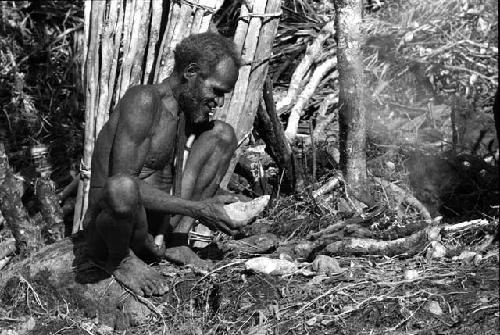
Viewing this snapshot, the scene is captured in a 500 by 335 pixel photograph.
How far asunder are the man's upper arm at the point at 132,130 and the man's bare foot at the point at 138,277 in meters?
0.49

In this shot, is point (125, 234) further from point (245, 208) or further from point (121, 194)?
point (245, 208)

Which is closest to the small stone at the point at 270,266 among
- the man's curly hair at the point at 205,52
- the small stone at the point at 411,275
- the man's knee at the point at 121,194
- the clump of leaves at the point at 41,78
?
the small stone at the point at 411,275

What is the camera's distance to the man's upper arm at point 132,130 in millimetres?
4891

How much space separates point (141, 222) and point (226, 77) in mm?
903

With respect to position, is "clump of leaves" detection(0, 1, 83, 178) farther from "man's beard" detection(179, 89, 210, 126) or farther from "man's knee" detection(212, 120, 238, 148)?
"man's beard" detection(179, 89, 210, 126)

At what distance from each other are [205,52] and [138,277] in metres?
1.25

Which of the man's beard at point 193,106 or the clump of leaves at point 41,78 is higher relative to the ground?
the man's beard at point 193,106

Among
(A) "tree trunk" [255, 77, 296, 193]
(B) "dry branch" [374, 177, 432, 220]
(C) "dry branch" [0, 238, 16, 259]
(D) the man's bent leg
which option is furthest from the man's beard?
(C) "dry branch" [0, 238, 16, 259]

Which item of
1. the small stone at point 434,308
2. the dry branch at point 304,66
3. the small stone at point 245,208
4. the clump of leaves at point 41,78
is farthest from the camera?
the clump of leaves at point 41,78

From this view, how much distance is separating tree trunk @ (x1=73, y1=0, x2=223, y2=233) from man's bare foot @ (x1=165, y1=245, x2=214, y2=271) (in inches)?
56.1

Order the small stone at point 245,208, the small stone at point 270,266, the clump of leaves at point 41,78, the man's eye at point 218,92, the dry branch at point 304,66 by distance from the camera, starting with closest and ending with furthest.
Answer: the small stone at point 270,266
the small stone at point 245,208
the man's eye at point 218,92
the dry branch at point 304,66
the clump of leaves at point 41,78

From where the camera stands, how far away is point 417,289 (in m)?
4.57

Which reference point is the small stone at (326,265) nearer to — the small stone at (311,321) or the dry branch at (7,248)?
the small stone at (311,321)

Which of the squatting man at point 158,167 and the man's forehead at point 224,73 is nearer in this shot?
the squatting man at point 158,167
